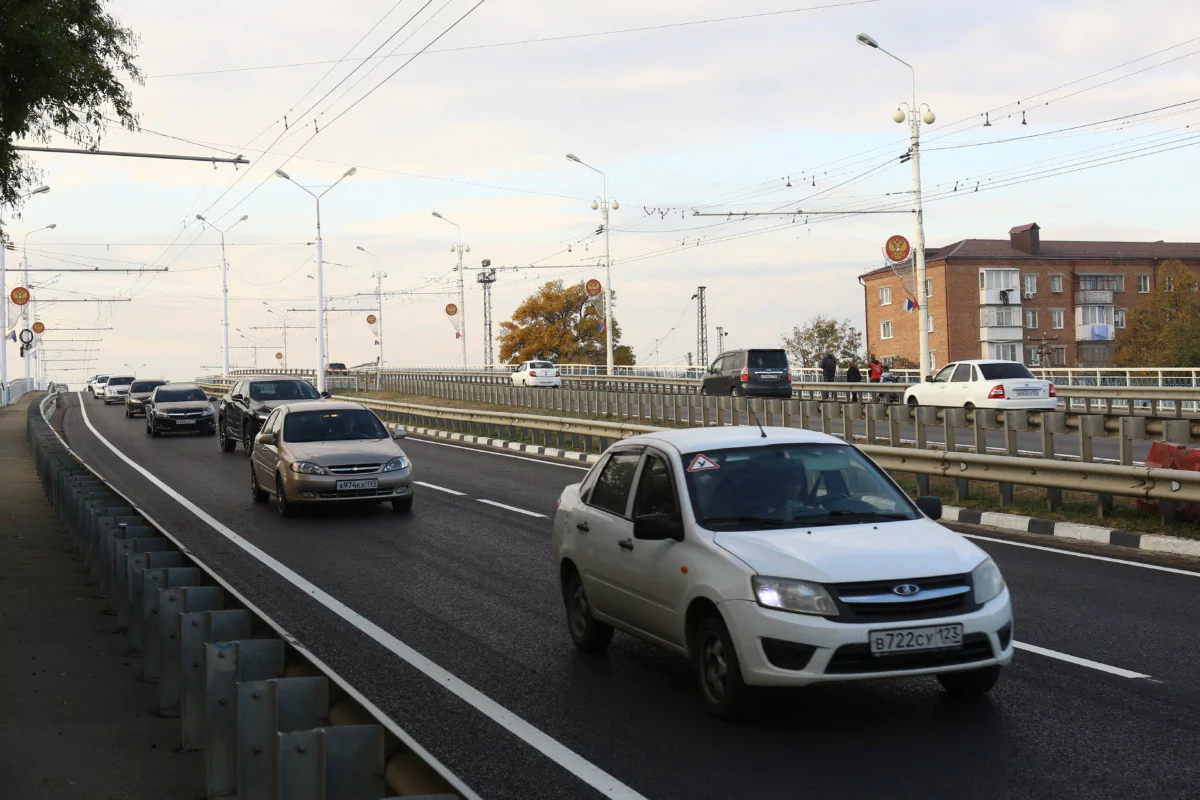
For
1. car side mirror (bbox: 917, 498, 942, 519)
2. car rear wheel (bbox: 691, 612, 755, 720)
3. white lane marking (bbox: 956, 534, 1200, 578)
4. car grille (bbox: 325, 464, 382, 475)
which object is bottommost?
white lane marking (bbox: 956, 534, 1200, 578)

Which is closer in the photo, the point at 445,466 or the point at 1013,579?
the point at 1013,579

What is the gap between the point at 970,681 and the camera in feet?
22.2

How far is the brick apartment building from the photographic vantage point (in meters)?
84.6

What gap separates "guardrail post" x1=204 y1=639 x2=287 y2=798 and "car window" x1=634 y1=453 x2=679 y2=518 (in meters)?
2.78

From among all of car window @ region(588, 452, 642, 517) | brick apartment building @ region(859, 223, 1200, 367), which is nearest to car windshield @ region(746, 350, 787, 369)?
car window @ region(588, 452, 642, 517)

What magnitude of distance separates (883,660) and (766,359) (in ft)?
117

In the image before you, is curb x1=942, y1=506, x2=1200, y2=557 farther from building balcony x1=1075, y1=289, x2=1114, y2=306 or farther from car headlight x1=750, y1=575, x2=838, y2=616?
building balcony x1=1075, y1=289, x2=1114, y2=306

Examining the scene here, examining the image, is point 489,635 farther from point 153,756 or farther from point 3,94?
point 3,94

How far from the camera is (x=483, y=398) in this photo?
169 feet

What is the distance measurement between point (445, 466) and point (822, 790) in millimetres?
20742

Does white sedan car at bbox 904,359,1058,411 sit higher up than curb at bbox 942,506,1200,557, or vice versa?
white sedan car at bbox 904,359,1058,411

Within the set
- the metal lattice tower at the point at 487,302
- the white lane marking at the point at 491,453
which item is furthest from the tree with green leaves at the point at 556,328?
the white lane marking at the point at 491,453

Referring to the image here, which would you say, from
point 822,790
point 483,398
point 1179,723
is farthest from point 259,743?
point 483,398

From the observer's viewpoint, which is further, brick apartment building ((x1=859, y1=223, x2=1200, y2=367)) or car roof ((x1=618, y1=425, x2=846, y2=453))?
brick apartment building ((x1=859, y1=223, x2=1200, y2=367))
